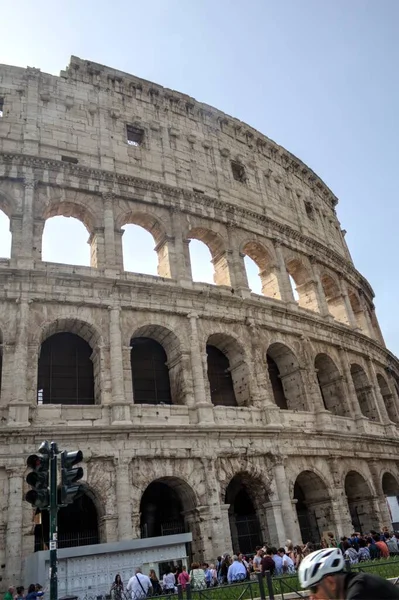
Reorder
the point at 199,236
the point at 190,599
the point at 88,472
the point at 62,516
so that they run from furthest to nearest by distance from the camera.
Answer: the point at 199,236 < the point at 62,516 < the point at 88,472 < the point at 190,599

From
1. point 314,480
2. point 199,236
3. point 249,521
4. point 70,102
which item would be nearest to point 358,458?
point 314,480

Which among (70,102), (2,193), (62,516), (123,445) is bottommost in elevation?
(62,516)

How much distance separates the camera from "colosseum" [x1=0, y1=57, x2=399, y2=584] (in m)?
13.8

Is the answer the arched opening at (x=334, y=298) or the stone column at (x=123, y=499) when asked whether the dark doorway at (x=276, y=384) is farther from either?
the stone column at (x=123, y=499)

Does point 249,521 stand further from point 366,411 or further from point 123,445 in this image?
point 366,411

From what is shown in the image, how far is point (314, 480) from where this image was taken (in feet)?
57.6

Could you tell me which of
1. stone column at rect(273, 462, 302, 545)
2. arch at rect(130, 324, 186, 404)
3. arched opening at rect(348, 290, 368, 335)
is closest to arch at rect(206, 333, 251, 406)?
arch at rect(130, 324, 186, 404)

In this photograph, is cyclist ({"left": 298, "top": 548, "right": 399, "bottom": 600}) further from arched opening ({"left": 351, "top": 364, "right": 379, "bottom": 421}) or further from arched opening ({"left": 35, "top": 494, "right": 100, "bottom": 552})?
arched opening ({"left": 351, "top": 364, "right": 379, "bottom": 421})

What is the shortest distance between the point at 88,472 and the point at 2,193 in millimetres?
9147

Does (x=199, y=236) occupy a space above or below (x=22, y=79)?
below

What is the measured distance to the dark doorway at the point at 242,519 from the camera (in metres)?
15.7

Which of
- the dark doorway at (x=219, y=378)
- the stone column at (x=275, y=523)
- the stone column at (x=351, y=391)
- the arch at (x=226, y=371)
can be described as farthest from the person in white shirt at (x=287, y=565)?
the stone column at (x=351, y=391)

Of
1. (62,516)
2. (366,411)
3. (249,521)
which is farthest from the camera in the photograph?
(366,411)

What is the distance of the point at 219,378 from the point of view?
18.2m
